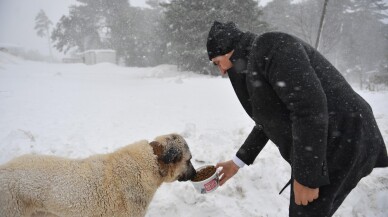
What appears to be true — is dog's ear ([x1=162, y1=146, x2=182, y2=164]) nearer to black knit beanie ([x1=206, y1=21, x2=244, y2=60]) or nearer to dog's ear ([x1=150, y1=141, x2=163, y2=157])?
dog's ear ([x1=150, y1=141, x2=163, y2=157])

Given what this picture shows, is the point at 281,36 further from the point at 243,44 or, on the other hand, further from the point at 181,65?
the point at 181,65

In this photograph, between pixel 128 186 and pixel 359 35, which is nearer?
pixel 128 186

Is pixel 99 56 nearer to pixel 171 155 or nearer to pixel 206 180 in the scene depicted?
pixel 171 155

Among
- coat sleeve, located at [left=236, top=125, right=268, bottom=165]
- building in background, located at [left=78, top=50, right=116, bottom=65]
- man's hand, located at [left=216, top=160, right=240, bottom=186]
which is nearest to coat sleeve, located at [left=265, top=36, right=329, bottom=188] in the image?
coat sleeve, located at [left=236, top=125, right=268, bottom=165]

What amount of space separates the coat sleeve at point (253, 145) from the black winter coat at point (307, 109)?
0.73 meters

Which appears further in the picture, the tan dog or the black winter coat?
the tan dog

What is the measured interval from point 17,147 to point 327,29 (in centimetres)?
3852

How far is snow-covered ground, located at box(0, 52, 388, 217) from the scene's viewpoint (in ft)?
15.1

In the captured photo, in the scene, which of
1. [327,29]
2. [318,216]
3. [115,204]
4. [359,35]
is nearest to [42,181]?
[115,204]

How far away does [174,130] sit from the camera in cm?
720

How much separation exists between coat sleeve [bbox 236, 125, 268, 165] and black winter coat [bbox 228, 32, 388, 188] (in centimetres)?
73

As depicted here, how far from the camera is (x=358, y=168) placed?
2.30 meters

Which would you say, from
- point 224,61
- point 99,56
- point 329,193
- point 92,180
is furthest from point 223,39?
point 99,56

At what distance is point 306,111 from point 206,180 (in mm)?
1577
